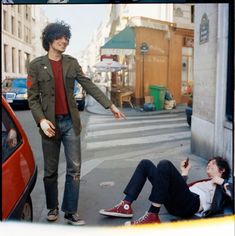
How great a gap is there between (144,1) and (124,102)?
12.9 meters

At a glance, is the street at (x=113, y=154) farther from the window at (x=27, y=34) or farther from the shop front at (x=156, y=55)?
the window at (x=27, y=34)

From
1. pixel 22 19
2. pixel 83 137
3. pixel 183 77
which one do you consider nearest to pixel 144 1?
pixel 83 137

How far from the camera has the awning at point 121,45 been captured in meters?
15.3

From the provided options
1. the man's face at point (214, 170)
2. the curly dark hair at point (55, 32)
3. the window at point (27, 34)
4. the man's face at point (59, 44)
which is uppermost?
the window at point (27, 34)

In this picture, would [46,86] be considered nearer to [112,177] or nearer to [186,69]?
[112,177]

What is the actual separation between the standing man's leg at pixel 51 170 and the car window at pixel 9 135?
0.41 m

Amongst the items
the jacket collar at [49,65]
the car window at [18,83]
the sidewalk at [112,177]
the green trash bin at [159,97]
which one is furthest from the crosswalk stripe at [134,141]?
the car window at [18,83]

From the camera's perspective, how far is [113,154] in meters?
6.85

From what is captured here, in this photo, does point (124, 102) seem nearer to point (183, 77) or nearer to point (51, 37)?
point (183, 77)

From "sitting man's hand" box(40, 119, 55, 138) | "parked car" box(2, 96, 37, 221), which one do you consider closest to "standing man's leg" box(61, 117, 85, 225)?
"sitting man's hand" box(40, 119, 55, 138)

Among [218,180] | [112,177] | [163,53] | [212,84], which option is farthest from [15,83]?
[218,180]

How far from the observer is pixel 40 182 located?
4973 mm

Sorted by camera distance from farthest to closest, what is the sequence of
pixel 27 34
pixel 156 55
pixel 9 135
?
pixel 27 34
pixel 156 55
pixel 9 135

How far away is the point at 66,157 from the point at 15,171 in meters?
0.85
